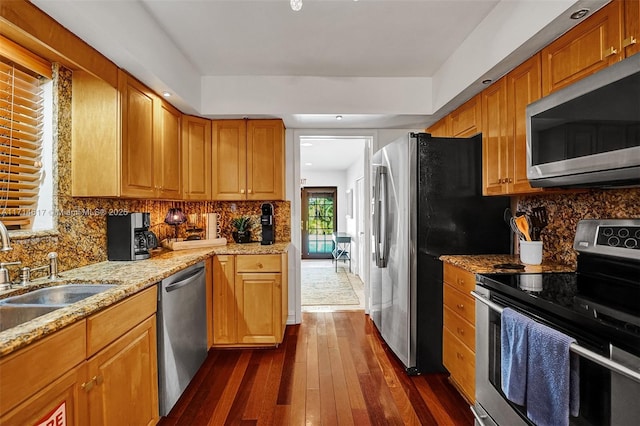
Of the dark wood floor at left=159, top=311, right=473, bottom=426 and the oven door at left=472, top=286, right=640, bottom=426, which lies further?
the dark wood floor at left=159, top=311, right=473, bottom=426

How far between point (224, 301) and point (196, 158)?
1.41 m

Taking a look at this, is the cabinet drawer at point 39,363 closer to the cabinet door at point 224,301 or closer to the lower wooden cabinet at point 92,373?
the lower wooden cabinet at point 92,373

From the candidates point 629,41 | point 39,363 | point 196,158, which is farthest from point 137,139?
point 629,41

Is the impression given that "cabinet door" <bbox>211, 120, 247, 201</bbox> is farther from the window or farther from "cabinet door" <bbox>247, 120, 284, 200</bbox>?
the window

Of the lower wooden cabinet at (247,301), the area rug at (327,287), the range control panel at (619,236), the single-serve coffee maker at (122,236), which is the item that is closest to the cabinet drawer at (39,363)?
the single-serve coffee maker at (122,236)

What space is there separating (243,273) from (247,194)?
846 millimetres

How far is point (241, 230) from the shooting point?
3.30 metres

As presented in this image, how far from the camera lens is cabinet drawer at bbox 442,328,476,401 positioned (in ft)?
6.20

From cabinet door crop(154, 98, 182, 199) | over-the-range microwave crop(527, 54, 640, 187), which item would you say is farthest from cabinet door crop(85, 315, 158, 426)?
over-the-range microwave crop(527, 54, 640, 187)

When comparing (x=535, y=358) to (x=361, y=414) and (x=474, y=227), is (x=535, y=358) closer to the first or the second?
(x=361, y=414)

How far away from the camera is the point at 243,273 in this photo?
2.78m

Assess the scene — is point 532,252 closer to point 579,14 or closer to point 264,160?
point 579,14

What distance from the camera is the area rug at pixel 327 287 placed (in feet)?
14.1

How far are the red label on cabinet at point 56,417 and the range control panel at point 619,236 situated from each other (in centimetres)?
235
